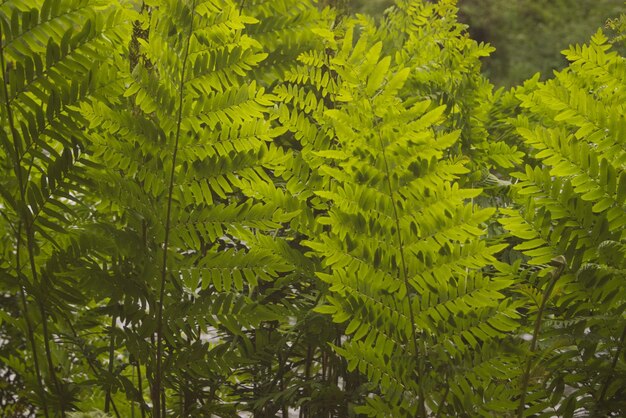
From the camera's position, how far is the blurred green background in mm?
6164

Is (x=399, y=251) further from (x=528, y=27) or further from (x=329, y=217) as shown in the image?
(x=528, y=27)

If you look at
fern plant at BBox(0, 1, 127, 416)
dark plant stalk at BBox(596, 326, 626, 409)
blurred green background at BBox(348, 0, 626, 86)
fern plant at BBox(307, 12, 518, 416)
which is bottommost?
dark plant stalk at BBox(596, 326, 626, 409)

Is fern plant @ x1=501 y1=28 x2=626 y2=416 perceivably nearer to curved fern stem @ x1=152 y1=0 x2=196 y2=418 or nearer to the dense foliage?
the dense foliage

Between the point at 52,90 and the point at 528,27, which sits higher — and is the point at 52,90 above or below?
below

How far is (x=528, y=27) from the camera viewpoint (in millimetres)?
6598

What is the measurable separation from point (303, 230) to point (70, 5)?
319 mm

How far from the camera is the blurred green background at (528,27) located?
243 inches

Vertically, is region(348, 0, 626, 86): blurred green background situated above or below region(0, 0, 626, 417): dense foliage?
above

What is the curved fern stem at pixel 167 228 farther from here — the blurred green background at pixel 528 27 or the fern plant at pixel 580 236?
the blurred green background at pixel 528 27

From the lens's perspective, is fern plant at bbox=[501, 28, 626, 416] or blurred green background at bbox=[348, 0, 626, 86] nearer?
fern plant at bbox=[501, 28, 626, 416]

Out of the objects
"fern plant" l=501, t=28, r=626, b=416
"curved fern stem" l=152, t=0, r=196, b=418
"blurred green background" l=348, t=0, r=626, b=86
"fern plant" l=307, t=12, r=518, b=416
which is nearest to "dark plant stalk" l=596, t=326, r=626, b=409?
"fern plant" l=501, t=28, r=626, b=416

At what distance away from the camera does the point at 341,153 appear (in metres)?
0.67

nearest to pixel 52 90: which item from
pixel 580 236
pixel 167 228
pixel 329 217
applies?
pixel 167 228

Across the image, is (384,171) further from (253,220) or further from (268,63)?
(268,63)
